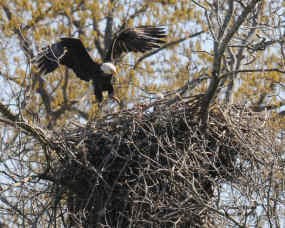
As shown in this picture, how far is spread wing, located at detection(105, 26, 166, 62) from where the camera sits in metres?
7.79

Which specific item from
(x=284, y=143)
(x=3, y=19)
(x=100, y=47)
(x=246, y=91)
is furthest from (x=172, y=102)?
(x=100, y=47)

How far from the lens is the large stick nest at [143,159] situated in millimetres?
5578

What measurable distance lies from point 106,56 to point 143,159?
266 centimetres

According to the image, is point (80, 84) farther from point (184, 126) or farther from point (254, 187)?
point (254, 187)

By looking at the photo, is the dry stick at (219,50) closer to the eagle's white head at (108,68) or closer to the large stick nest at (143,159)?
the large stick nest at (143,159)

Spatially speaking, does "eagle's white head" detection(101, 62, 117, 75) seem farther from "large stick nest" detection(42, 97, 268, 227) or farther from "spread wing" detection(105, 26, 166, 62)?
"large stick nest" detection(42, 97, 268, 227)

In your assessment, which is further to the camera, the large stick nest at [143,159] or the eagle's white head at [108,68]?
the eagle's white head at [108,68]

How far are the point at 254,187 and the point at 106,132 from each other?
1384mm

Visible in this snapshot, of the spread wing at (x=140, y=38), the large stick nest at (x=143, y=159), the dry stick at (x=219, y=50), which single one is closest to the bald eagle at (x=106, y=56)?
the spread wing at (x=140, y=38)

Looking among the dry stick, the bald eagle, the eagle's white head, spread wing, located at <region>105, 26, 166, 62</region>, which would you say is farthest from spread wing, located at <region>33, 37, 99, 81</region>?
the dry stick

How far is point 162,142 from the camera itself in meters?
5.80

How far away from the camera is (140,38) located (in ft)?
25.8

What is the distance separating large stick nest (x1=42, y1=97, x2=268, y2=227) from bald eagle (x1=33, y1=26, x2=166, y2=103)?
64.2 inches

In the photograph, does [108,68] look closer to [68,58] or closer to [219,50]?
[68,58]
